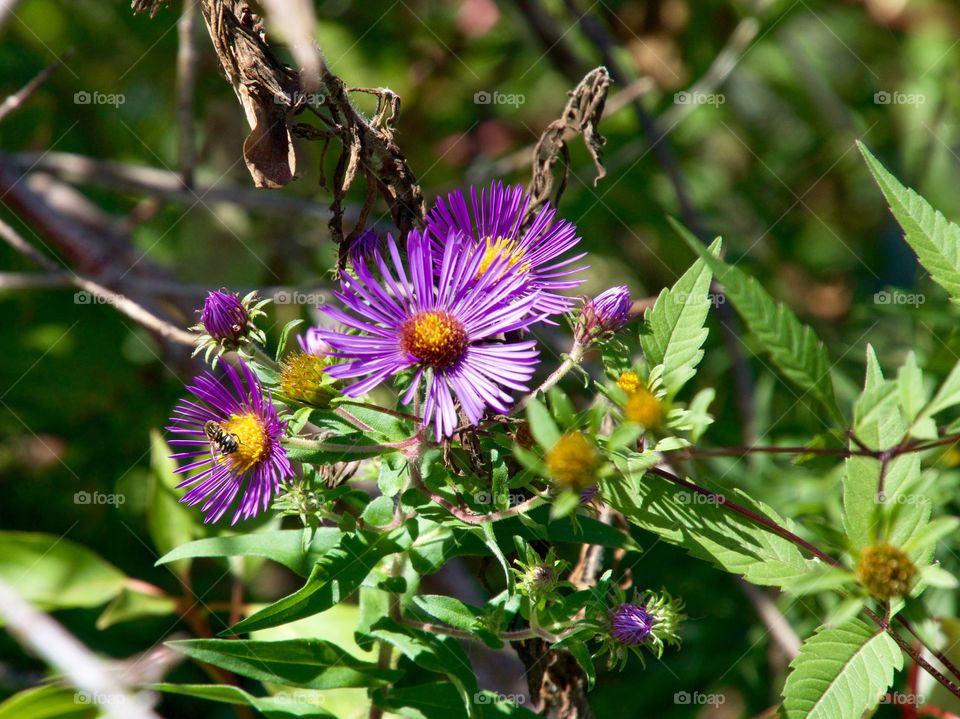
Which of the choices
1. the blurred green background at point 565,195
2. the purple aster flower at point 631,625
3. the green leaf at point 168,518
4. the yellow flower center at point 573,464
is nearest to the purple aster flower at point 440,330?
the yellow flower center at point 573,464

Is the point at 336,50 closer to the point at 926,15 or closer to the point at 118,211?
the point at 118,211

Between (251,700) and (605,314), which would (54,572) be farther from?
(605,314)

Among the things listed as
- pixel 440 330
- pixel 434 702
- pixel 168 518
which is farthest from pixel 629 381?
pixel 168 518

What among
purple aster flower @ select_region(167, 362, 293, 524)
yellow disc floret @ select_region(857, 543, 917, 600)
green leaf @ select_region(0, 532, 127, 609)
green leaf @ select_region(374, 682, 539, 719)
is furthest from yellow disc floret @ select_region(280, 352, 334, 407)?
green leaf @ select_region(0, 532, 127, 609)

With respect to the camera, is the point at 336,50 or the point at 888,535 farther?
the point at 336,50

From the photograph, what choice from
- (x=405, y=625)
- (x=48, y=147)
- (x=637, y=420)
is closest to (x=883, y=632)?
(x=637, y=420)

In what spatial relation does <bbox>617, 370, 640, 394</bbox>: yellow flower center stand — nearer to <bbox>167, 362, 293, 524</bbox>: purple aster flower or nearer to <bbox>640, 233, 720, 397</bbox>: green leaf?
<bbox>640, 233, 720, 397</bbox>: green leaf

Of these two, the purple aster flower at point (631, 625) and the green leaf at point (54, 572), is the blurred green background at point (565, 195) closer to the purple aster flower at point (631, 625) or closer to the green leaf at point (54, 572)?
the green leaf at point (54, 572)
